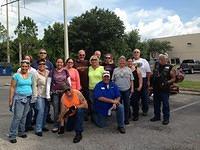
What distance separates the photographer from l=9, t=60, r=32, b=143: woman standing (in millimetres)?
7883

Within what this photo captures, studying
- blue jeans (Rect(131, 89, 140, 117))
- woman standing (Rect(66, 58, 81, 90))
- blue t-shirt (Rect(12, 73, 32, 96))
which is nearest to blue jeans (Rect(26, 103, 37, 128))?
blue t-shirt (Rect(12, 73, 32, 96))

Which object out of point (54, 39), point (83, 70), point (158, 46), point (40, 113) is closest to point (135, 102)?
point (83, 70)

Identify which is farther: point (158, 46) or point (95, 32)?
point (158, 46)

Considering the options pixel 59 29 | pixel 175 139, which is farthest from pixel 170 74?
pixel 59 29

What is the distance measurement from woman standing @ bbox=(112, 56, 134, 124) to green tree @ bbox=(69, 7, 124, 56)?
42030 millimetres

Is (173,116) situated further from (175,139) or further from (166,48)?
(166,48)

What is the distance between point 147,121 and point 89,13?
47119mm

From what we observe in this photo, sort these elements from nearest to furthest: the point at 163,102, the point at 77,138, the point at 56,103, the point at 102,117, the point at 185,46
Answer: the point at 77,138, the point at 56,103, the point at 102,117, the point at 163,102, the point at 185,46

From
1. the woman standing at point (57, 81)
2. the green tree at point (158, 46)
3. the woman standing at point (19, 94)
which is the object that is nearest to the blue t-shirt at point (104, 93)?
the woman standing at point (57, 81)

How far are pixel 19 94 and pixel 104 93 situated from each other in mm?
2045

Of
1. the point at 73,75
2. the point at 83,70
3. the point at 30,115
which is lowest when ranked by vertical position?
the point at 30,115

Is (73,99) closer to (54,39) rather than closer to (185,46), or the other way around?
(54,39)

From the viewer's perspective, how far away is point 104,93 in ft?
29.3

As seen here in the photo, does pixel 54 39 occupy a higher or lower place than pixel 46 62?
higher
